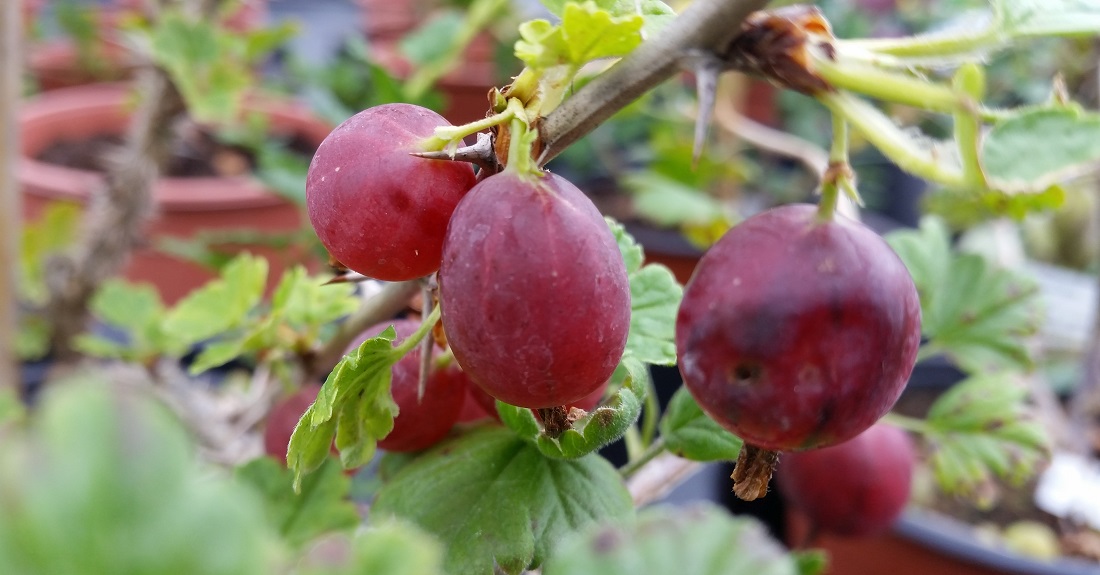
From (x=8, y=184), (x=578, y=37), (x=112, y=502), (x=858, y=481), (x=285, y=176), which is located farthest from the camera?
(x=285, y=176)

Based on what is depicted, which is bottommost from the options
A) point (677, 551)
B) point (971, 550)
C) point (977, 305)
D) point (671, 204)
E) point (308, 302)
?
point (971, 550)

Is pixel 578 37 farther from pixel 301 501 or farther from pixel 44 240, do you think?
pixel 44 240

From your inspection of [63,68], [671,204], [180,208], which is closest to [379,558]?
[671,204]

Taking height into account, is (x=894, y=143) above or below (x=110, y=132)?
above

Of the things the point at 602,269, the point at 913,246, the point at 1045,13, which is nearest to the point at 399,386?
the point at 602,269

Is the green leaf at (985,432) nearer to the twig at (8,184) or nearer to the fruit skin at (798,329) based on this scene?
the fruit skin at (798,329)

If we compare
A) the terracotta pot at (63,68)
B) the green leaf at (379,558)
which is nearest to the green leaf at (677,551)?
the green leaf at (379,558)
